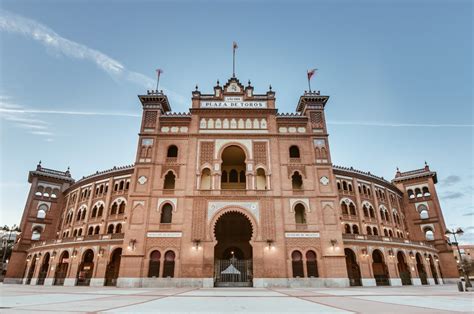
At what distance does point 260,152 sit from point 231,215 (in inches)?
303

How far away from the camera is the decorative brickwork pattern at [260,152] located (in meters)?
27.1

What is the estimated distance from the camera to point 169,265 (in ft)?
75.4

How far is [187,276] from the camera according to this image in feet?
73.5

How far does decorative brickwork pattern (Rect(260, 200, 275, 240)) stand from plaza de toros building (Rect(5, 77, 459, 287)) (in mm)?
94

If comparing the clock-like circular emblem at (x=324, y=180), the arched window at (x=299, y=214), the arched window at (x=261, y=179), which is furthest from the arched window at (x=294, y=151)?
the arched window at (x=299, y=214)

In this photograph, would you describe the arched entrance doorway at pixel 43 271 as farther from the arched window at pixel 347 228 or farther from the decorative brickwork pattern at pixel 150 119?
the arched window at pixel 347 228

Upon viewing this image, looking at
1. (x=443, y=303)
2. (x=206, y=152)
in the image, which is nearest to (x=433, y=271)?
(x=206, y=152)

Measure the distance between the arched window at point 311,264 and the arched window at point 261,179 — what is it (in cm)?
739

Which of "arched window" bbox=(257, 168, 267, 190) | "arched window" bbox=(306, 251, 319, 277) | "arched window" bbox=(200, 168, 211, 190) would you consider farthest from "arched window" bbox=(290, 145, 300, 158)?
"arched window" bbox=(306, 251, 319, 277)

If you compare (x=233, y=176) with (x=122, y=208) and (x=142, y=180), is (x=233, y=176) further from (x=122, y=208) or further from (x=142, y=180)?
(x=122, y=208)

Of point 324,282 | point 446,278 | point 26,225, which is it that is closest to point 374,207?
point 446,278

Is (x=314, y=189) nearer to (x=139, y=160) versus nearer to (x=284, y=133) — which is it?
(x=284, y=133)

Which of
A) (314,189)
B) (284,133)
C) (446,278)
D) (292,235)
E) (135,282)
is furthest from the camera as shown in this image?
(446,278)

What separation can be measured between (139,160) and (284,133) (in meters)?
15.2
